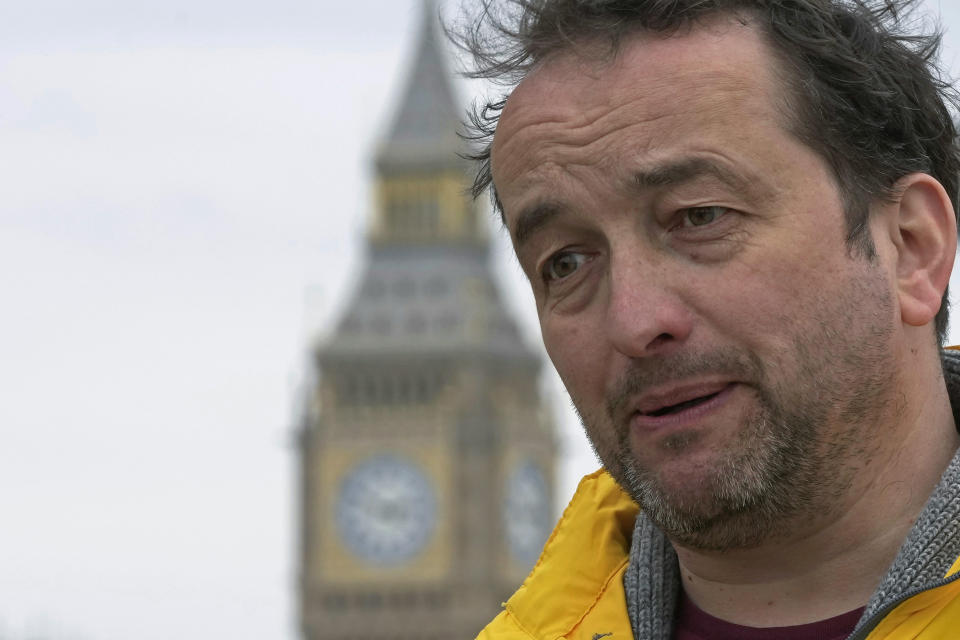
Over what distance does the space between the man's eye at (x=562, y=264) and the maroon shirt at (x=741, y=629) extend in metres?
0.48

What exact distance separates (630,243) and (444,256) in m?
57.3

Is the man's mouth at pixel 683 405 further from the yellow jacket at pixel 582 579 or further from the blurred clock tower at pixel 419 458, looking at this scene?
the blurred clock tower at pixel 419 458

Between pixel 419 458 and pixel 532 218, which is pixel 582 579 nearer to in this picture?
pixel 532 218

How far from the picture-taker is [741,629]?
3439mm

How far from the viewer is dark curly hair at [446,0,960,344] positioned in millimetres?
3377

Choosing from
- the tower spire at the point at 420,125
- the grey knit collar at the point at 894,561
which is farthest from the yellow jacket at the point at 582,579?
the tower spire at the point at 420,125

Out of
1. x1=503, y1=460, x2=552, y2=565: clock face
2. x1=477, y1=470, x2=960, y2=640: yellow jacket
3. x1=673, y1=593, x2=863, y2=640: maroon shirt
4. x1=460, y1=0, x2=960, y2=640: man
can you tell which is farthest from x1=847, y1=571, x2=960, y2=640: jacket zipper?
x1=503, y1=460, x2=552, y2=565: clock face

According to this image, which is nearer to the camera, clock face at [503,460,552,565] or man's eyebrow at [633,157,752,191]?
man's eyebrow at [633,157,752,191]

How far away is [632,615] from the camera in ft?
11.8

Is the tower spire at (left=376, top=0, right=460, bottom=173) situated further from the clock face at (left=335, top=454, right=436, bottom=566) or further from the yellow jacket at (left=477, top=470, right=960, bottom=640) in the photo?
the yellow jacket at (left=477, top=470, right=960, bottom=640)

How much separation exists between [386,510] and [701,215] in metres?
56.0

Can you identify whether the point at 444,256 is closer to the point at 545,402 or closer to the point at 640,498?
the point at 545,402

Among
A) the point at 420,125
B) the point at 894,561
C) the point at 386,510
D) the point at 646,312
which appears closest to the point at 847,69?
the point at 646,312

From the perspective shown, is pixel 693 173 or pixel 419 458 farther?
pixel 419 458
